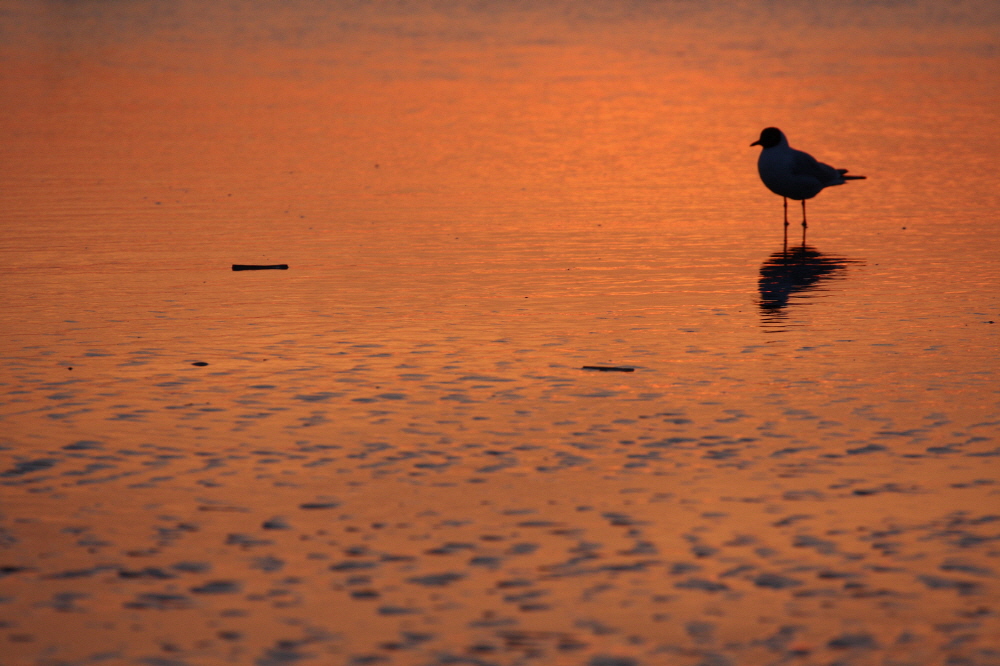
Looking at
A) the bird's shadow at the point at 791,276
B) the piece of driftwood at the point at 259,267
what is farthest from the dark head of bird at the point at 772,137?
the piece of driftwood at the point at 259,267

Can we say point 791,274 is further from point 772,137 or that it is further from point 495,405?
point 495,405

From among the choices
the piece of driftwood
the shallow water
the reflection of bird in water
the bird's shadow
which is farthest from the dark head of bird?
the piece of driftwood

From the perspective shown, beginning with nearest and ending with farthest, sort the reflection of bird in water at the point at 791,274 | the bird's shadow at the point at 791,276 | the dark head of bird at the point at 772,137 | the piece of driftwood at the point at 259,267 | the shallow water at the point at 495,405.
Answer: the shallow water at the point at 495,405, the bird's shadow at the point at 791,276, the reflection of bird in water at the point at 791,274, the piece of driftwood at the point at 259,267, the dark head of bird at the point at 772,137

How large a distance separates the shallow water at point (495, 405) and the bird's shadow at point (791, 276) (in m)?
0.07

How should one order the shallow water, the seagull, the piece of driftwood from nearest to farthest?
the shallow water
the piece of driftwood
the seagull

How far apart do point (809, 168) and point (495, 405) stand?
29.8 ft

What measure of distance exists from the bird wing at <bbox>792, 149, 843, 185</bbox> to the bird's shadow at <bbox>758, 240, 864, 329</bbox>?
1952 mm

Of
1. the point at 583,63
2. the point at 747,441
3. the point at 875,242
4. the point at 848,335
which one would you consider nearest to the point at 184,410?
the point at 747,441

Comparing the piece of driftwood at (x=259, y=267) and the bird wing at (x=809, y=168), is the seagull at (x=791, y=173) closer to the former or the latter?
the bird wing at (x=809, y=168)

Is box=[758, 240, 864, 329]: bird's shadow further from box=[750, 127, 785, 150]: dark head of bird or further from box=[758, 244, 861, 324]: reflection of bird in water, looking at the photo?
box=[750, 127, 785, 150]: dark head of bird

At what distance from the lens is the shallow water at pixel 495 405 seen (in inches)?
210

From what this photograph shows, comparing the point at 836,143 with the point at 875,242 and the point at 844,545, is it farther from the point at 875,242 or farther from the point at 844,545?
the point at 844,545

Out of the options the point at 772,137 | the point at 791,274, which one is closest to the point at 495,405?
the point at 791,274

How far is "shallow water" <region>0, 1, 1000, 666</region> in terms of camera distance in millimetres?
5328
